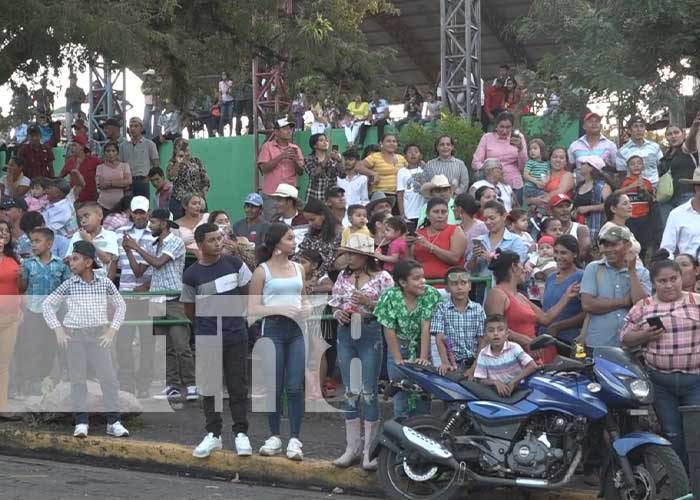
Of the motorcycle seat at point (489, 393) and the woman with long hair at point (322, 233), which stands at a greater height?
the woman with long hair at point (322, 233)

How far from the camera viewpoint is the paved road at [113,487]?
9.00m

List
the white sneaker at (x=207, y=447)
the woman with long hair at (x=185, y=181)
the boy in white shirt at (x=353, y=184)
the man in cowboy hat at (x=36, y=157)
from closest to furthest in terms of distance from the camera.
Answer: the white sneaker at (x=207, y=447), the boy in white shirt at (x=353, y=184), the woman with long hair at (x=185, y=181), the man in cowboy hat at (x=36, y=157)

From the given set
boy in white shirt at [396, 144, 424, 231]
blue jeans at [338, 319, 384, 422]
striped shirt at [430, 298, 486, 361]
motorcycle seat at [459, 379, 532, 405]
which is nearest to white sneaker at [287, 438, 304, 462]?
blue jeans at [338, 319, 384, 422]

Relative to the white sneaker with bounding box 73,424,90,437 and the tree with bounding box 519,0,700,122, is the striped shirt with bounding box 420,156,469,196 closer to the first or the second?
the white sneaker with bounding box 73,424,90,437

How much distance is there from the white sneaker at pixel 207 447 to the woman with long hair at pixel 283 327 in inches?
15.6

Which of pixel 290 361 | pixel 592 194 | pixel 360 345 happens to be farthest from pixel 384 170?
pixel 360 345

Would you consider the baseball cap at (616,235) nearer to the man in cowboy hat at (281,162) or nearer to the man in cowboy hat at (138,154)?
the man in cowboy hat at (281,162)

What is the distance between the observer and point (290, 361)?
9828 mm

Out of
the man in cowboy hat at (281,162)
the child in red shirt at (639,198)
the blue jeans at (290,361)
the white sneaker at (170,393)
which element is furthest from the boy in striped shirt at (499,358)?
the man in cowboy hat at (281,162)

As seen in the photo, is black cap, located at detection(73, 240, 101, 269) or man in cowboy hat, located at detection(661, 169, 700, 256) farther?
black cap, located at detection(73, 240, 101, 269)

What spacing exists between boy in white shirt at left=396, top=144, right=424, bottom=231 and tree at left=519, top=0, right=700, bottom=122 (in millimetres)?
6222

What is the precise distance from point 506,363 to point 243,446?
2.30m

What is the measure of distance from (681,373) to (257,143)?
1354 centimetres

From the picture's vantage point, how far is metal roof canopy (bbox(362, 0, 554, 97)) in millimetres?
34188
